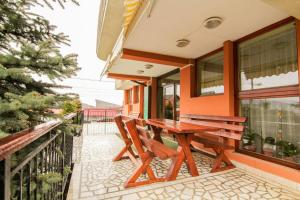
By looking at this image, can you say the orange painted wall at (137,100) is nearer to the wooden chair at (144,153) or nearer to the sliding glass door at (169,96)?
the sliding glass door at (169,96)

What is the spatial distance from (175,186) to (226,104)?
225cm

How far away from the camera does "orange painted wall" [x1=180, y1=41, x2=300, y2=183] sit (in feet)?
8.76

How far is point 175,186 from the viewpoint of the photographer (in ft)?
7.83

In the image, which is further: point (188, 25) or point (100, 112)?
point (100, 112)

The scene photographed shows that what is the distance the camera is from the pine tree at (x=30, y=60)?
993 millimetres

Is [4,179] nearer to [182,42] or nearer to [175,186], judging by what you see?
[175,186]

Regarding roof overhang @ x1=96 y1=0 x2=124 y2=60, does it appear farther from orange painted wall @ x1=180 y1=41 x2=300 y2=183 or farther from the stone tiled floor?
the stone tiled floor

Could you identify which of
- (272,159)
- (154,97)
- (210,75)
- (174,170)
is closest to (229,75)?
(210,75)

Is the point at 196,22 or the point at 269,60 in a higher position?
the point at 196,22

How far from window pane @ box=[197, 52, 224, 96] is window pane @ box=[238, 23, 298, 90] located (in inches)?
25.6

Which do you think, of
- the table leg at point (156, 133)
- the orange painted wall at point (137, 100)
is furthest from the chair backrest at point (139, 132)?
the orange painted wall at point (137, 100)

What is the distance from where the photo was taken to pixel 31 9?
52.1 inches

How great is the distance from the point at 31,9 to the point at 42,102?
90cm

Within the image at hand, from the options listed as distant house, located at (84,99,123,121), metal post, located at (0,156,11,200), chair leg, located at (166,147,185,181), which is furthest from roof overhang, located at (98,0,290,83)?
distant house, located at (84,99,123,121)
